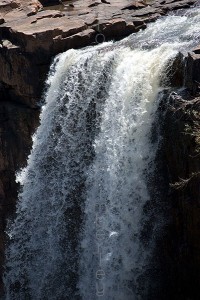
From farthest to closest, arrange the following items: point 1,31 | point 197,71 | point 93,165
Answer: point 1,31 → point 93,165 → point 197,71

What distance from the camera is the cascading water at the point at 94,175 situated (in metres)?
11.9

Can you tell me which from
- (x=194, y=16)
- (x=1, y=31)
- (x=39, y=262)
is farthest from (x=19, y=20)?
(x=39, y=262)

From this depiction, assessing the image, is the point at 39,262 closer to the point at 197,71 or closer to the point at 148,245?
the point at 148,245

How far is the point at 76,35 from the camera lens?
1448cm

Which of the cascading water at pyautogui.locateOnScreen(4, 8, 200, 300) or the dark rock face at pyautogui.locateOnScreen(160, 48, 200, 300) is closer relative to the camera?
the dark rock face at pyautogui.locateOnScreen(160, 48, 200, 300)

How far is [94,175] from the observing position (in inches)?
501

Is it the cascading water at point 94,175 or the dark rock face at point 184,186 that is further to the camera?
the cascading water at point 94,175

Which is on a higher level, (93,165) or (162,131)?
A: (162,131)

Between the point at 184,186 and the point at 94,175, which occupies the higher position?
the point at 184,186

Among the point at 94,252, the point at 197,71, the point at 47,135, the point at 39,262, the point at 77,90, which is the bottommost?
the point at 39,262

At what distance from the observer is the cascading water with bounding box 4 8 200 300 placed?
11875 millimetres

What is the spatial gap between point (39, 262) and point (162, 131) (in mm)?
5089

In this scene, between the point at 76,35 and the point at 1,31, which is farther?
the point at 1,31

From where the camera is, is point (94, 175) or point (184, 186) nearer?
point (184, 186)
